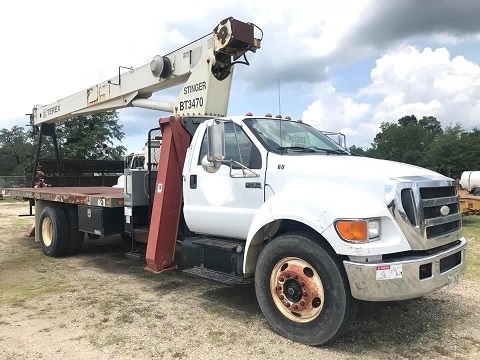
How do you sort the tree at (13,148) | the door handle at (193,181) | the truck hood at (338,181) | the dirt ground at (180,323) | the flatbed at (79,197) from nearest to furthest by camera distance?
the truck hood at (338,181) → the dirt ground at (180,323) → the door handle at (193,181) → the flatbed at (79,197) → the tree at (13,148)

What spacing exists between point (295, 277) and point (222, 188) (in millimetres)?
1465

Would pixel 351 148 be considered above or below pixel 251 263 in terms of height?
above

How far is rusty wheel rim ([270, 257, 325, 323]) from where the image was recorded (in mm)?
4070

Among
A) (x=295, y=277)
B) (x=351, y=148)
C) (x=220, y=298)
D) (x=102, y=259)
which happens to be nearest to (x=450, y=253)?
(x=295, y=277)

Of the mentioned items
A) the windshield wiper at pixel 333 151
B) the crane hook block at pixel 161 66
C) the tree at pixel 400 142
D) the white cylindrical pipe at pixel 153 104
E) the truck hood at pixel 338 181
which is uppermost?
the tree at pixel 400 142

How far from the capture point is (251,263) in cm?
481

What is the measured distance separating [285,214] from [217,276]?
4.18 ft

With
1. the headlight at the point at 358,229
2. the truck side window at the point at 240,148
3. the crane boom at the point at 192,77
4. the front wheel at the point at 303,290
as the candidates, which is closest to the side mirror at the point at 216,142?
the truck side window at the point at 240,148

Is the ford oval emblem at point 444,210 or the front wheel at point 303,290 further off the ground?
A: the ford oval emblem at point 444,210

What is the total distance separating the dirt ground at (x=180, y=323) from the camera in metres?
4.02

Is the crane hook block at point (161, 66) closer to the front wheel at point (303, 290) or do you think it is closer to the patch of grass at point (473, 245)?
the front wheel at point (303, 290)

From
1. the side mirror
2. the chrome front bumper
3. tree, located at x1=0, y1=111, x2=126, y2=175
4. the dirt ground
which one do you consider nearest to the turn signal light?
the chrome front bumper

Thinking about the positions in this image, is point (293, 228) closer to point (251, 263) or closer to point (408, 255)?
point (251, 263)

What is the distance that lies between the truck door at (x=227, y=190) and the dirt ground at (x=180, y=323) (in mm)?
974
